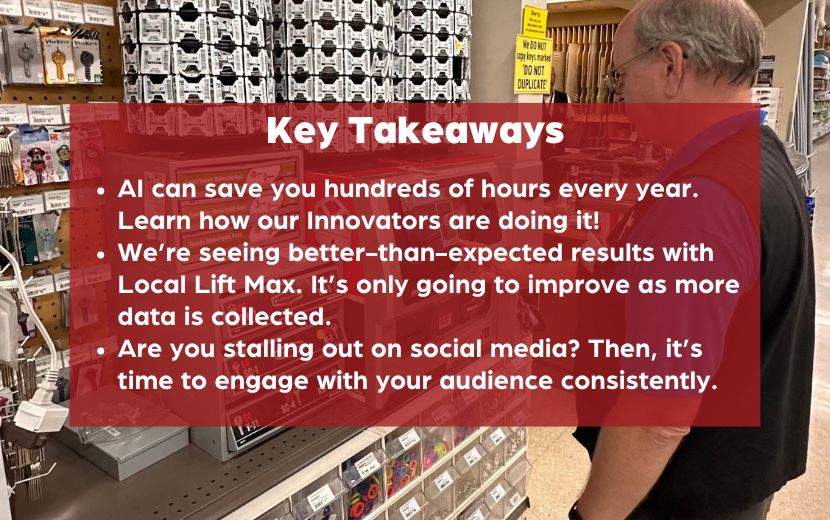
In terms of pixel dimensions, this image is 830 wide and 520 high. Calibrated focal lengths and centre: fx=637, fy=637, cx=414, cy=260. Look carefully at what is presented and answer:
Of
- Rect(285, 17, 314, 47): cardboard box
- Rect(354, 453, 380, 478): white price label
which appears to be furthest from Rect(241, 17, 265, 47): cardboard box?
Rect(354, 453, 380, 478): white price label

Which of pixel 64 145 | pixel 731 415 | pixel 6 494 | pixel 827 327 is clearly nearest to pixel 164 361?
pixel 6 494

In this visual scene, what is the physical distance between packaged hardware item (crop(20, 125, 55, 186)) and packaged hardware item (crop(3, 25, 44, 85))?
0.37 feet

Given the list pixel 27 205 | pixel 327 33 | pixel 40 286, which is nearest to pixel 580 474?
pixel 327 33

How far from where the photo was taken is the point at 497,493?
92.4 inches

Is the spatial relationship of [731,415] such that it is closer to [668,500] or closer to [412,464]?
[668,500]

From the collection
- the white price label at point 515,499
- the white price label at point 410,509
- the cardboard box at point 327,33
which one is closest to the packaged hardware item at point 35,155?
the cardboard box at point 327,33

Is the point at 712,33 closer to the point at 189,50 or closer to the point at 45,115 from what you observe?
the point at 189,50

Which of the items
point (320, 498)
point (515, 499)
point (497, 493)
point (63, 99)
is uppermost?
point (63, 99)

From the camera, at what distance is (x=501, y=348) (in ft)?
7.05

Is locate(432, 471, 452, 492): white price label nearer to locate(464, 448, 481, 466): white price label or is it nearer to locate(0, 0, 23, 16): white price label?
locate(464, 448, 481, 466): white price label

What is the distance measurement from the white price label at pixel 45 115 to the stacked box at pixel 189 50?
166mm

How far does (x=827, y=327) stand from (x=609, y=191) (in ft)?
7.61

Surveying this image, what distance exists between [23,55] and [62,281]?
0.54 meters

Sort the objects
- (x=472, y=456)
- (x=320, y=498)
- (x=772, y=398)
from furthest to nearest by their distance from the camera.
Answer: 1. (x=472, y=456)
2. (x=320, y=498)
3. (x=772, y=398)
